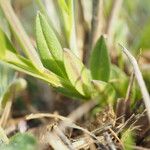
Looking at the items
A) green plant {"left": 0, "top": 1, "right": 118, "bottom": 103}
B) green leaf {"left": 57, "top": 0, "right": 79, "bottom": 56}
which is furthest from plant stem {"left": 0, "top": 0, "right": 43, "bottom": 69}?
green leaf {"left": 57, "top": 0, "right": 79, "bottom": 56}

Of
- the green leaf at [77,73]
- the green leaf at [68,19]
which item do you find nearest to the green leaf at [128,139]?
the green leaf at [77,73]

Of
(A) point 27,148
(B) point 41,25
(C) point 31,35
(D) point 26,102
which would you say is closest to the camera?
(A) point 27,148

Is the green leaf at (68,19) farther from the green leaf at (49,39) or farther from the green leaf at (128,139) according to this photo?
the green leaf at (128,139)

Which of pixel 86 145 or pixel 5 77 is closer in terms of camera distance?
pixel 86 145

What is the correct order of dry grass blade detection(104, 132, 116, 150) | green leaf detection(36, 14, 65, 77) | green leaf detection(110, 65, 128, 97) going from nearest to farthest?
dry grass blade detection(104, 132, 116, 150)
green leaf detection(36, 14, 65, 77)
green leaf detection(110, 65, 128, 97)

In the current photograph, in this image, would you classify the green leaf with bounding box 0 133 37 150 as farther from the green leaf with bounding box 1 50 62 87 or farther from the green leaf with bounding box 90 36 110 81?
the green leaf with bounding box 90 36 110 81

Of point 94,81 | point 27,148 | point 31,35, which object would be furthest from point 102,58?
point 31,35

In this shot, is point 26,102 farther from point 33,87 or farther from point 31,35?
point 31,35
